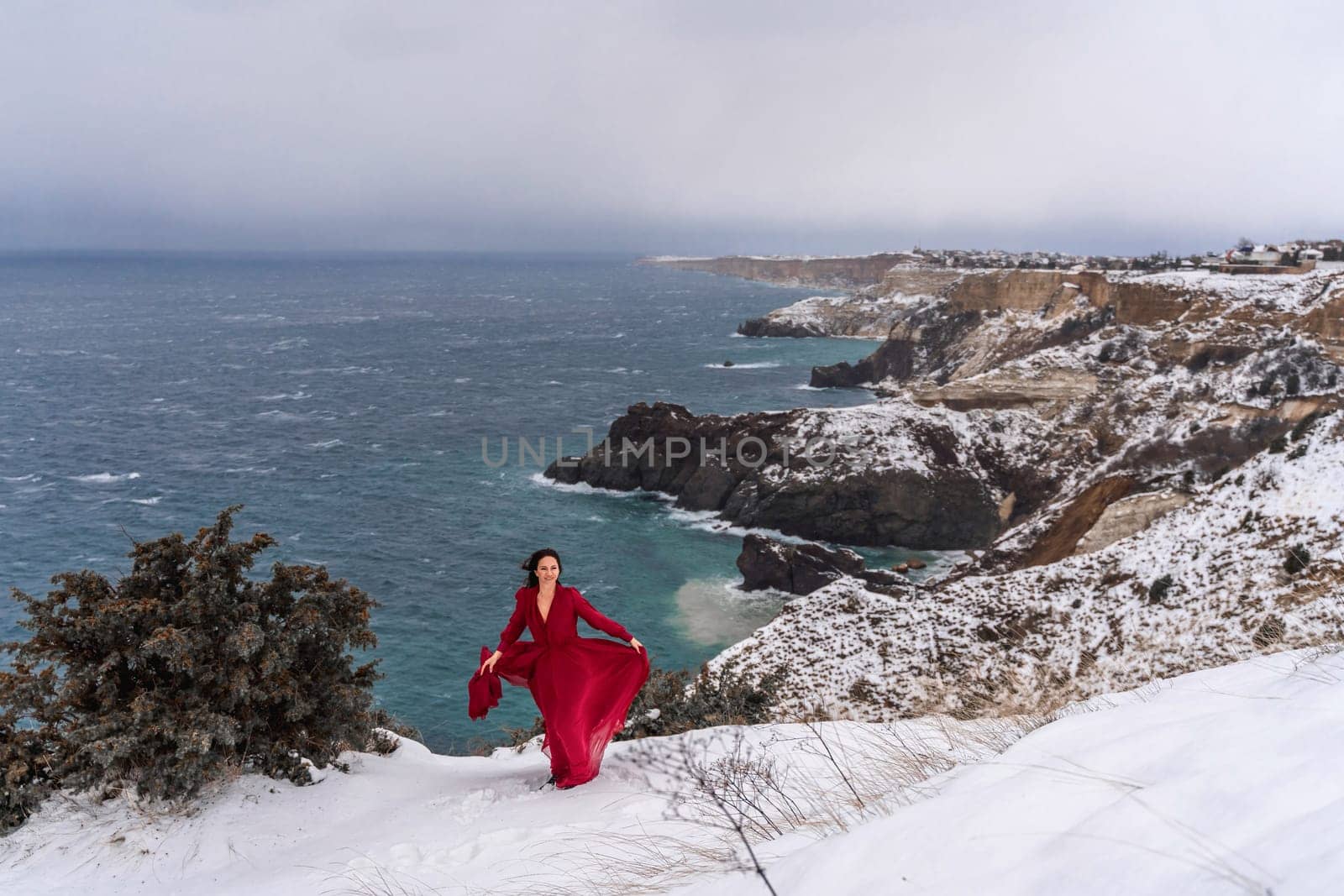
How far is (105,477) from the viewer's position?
42281 mm

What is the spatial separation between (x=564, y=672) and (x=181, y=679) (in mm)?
3661

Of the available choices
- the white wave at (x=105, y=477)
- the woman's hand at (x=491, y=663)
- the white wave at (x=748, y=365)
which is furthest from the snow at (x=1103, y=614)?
the white wave at (x=748, y=365)

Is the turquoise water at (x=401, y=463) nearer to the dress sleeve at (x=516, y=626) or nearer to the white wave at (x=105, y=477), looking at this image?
the white wave at (x=105, y=477)

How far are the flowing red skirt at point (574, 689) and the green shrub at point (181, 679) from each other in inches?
66.4

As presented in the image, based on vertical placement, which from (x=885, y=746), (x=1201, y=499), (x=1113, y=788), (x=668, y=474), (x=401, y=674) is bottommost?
(x=401, y=674)

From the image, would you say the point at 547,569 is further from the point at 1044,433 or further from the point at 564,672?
the point at 1044,433

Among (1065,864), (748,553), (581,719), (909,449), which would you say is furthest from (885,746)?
(909,449)

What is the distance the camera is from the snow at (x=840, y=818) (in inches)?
96.4

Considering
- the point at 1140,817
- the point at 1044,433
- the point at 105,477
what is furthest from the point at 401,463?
the point at 1140,817

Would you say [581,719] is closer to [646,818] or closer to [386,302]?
[646,818]

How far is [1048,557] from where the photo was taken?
88.5ft

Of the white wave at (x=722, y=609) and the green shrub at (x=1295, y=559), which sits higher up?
the green shrub at (x=1295, y=559)

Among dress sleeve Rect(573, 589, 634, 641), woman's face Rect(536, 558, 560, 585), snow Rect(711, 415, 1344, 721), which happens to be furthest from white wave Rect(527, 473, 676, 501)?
woman's face Rect(536, 558, 560, 585)

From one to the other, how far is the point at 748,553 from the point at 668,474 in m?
12.7
